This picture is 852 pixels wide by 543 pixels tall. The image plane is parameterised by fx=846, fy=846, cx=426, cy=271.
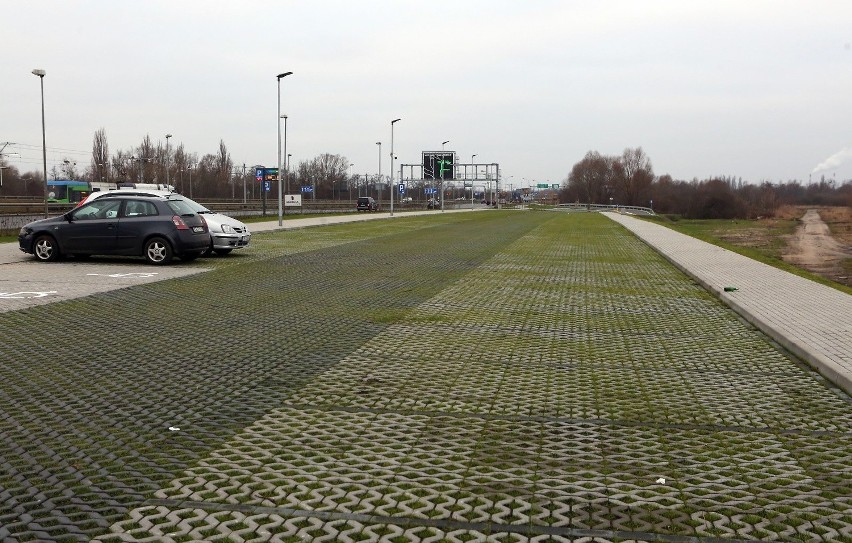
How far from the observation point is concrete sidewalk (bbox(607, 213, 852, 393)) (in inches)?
327

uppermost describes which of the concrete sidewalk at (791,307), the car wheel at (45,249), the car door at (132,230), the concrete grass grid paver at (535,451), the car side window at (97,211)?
the car side window at (97,211)

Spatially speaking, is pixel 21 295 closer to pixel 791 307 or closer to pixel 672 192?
pixel 791 307

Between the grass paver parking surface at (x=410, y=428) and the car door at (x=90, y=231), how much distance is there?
7.71m

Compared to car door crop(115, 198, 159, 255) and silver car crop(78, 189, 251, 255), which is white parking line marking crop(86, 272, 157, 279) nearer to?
car door crop(115, 198, 159, 255)

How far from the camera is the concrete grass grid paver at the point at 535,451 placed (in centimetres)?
414

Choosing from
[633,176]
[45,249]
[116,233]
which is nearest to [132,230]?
[116,233]

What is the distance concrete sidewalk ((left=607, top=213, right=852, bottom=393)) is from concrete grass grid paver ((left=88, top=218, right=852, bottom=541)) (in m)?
0.37

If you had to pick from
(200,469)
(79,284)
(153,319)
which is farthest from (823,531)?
(79,284)

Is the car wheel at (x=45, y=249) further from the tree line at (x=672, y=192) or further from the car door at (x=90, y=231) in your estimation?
the tree line at (x=672, y=192)

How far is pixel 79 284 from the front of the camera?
1461cm

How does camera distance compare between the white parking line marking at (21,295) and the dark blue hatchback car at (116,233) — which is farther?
the dark blue hatchback car at (116,233)

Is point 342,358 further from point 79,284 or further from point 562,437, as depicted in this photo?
point 79,284

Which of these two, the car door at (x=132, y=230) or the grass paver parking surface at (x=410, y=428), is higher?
the car door at (x=132, y=230)

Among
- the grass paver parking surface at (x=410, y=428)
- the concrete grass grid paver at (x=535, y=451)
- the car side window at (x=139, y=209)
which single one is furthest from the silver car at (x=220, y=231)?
the concrete grass grid paver at (x=535, y=451)
